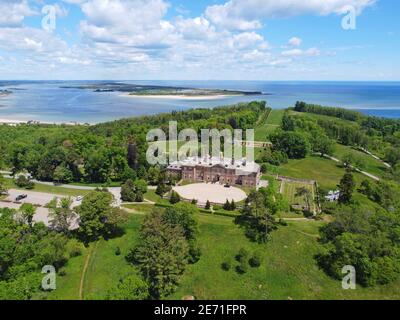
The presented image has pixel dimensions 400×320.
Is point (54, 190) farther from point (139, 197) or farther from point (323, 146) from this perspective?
point (323, 146)

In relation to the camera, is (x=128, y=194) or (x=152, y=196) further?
(x=152, y=196)

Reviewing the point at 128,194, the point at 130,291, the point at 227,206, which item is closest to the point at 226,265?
the point at 130,291

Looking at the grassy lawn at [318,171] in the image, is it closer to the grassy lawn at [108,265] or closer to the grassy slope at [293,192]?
the grassy slope at [293,192]

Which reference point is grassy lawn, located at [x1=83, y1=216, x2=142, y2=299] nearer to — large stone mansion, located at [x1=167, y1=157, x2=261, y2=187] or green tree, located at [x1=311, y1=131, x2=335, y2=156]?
large stone mansion, located at [x1=167, y1=157, x2=261, y2=187]

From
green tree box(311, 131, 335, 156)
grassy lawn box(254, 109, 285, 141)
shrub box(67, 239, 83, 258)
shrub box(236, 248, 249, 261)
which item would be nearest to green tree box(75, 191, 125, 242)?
shrub box(67, 239, 83, 258)
